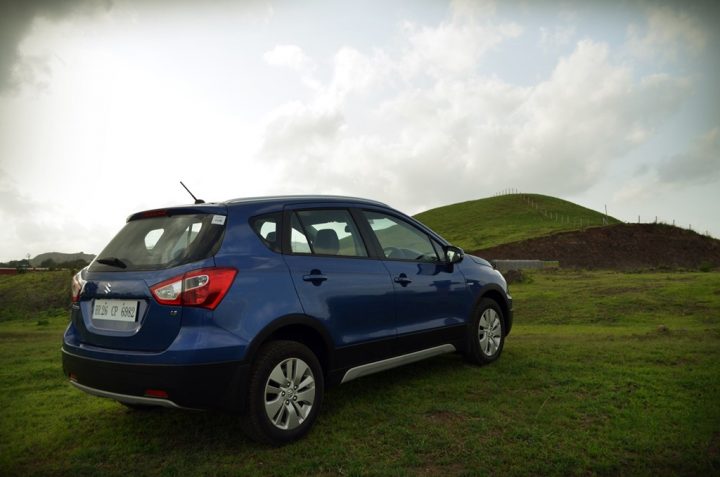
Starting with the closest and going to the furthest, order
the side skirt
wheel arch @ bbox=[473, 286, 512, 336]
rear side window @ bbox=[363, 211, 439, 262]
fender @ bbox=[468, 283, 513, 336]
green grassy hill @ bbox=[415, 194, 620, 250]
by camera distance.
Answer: the side skirt, rear side window @ bbox=[363, 211, 439, 262], fender @ bbox=[468, 283, 513, 336], wheel arch @ bbox=[473, 286, 512, 336], green grassy hill @ bbox=[415, 194, 620, 250]

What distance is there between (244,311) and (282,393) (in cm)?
73

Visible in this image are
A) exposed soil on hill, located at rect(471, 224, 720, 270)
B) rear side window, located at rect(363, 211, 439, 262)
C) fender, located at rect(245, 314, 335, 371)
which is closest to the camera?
fender, located at rect(245, 314, 335, 371)

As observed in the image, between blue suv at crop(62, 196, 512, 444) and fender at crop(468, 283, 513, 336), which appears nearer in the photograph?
blue suv at crop(62, 196, 512, 444)

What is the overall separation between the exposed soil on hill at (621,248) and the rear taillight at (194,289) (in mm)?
46012

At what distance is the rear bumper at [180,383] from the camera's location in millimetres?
3764

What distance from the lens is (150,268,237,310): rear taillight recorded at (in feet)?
12.5

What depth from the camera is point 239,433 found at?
14.8 feet

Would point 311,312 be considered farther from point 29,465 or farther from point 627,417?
point 627,417

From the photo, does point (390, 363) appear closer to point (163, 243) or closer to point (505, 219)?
point (163, 243)

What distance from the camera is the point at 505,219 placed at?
7475 cm

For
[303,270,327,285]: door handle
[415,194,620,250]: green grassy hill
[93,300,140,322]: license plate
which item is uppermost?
[415,194,620,250]: green grassy hill

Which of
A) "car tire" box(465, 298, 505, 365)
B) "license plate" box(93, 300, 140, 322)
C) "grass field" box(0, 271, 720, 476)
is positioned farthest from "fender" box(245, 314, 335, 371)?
"car tire" box(465, 298, 505, 365)

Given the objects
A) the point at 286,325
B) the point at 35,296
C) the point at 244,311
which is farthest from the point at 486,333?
the point at 35,296

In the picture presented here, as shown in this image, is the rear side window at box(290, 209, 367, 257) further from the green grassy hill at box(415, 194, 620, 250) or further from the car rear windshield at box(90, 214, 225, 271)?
the green grassy hill at box(415, 194, 620, 250)
